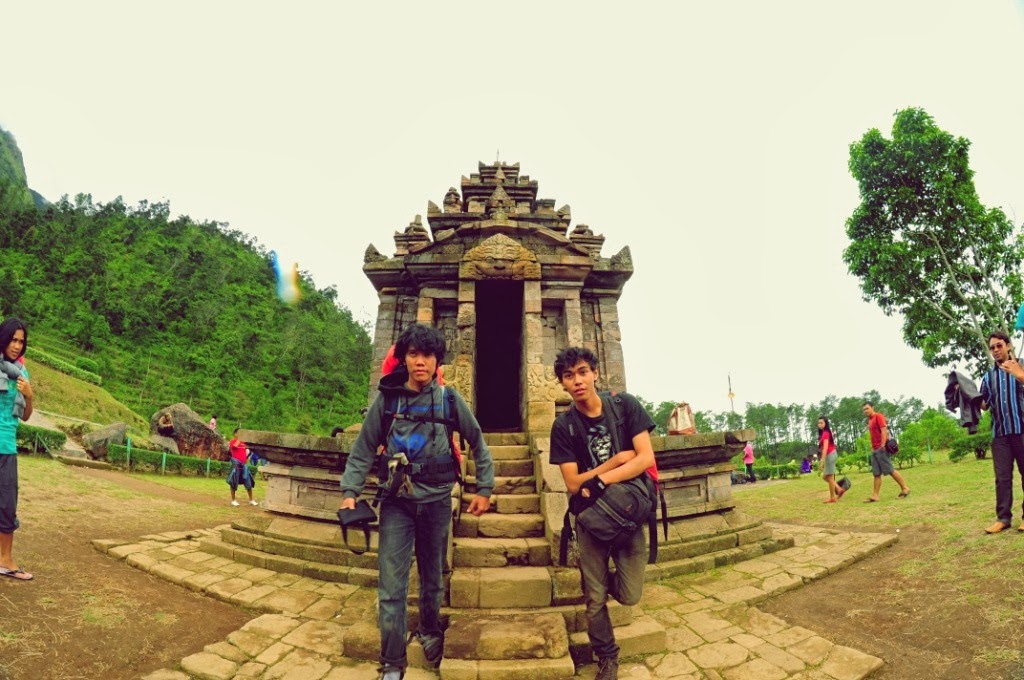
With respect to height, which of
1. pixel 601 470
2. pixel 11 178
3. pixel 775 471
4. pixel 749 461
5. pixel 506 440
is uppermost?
pixel 11 178

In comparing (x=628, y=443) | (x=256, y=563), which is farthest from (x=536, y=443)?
(x=256, y=563)

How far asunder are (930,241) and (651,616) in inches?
665

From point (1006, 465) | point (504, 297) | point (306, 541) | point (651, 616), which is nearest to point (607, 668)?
point (651, 616)

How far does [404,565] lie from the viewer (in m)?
2.83

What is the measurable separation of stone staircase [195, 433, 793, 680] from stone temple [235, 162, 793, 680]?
1 cm

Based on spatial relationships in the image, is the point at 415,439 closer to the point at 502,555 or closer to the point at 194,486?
the point at 502,555

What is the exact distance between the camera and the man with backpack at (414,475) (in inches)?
109

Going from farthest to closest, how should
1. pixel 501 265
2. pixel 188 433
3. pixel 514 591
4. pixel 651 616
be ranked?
pixel 188 433 → pixel 501 265 → pixel 651 616 → pixel 514 591

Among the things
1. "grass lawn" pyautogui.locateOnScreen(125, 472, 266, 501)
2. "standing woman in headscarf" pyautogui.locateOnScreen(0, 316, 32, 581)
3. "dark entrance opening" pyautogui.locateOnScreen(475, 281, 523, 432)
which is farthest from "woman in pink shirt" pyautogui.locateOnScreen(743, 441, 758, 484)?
"standing woman in headscarf" pyautogui.locateOnScreen(0, 316, 32, 581)

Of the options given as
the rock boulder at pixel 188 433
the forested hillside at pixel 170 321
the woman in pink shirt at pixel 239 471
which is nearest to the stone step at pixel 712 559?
the woman in pink shirt at pixel 239 471

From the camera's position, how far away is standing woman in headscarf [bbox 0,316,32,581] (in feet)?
12.3

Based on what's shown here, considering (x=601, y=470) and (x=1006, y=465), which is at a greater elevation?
(x=601, y=470)

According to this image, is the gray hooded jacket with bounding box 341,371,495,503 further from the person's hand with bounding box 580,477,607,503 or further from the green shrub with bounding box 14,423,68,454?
the green shrub with bounding box 14,423,68,454

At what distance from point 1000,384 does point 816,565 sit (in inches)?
99.5
